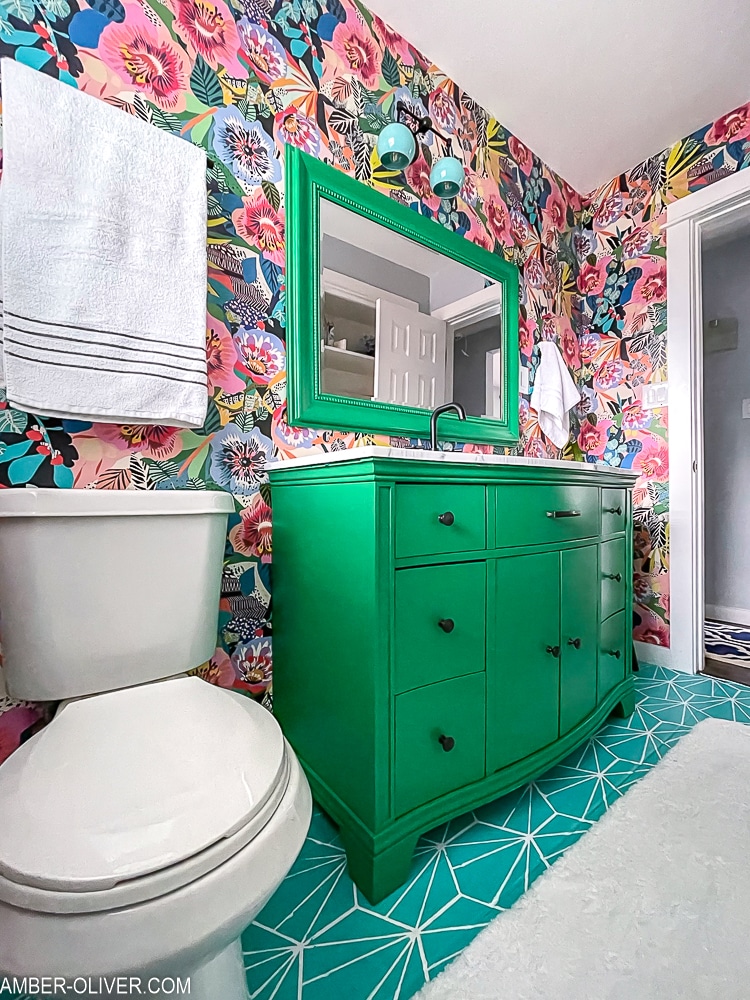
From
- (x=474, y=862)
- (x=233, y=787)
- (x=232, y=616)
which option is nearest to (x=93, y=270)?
(x=232, y=616)

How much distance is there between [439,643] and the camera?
104 centimetres

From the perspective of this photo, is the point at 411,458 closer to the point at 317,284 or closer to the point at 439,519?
the point at 439,519

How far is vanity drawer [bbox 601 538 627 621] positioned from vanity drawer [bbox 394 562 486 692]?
66cm

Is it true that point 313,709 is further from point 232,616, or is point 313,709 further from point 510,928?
point 510,928

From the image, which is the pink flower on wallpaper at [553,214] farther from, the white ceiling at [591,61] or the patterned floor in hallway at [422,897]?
the patterned floor in hallway at [422,897]

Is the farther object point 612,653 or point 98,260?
point 612,653

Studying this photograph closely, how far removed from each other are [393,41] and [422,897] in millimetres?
2476

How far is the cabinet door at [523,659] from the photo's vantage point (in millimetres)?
1154

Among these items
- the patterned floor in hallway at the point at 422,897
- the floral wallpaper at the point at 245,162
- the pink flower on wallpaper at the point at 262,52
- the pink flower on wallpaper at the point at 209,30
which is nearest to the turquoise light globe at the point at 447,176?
the floral wallpaper at the point at 245,162

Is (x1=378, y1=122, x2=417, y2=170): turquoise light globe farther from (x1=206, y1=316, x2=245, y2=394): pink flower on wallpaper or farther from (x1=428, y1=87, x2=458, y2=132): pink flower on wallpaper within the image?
(x1=206, y1=316, x2=245, y2=394): pink flower on wallpaper

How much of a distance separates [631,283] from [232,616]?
2414 mm

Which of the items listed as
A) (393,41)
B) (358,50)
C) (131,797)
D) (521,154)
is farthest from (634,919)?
(521,154)

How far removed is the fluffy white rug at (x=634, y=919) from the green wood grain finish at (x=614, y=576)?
0.56 meters

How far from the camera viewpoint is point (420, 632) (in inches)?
39.6
